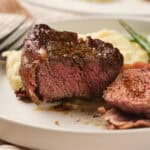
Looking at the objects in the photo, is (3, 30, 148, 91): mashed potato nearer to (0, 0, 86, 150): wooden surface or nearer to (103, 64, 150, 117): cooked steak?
(103, 64, 150, 117): cooked steak

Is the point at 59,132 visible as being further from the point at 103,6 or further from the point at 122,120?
the point at 103,6

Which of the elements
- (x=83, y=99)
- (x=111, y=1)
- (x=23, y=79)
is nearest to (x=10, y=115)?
(x=23, y=79)

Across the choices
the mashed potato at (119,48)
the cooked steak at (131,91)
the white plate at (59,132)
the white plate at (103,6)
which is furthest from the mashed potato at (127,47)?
the white plate at (103,6)

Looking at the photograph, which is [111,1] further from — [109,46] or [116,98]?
[116,98]

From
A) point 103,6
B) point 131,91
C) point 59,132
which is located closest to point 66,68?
point 131,91

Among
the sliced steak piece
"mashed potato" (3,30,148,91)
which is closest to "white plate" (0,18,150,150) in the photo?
the sliced steak piece

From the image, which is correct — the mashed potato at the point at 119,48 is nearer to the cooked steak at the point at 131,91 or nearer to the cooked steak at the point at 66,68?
the cooked steak at the point at 66,68
